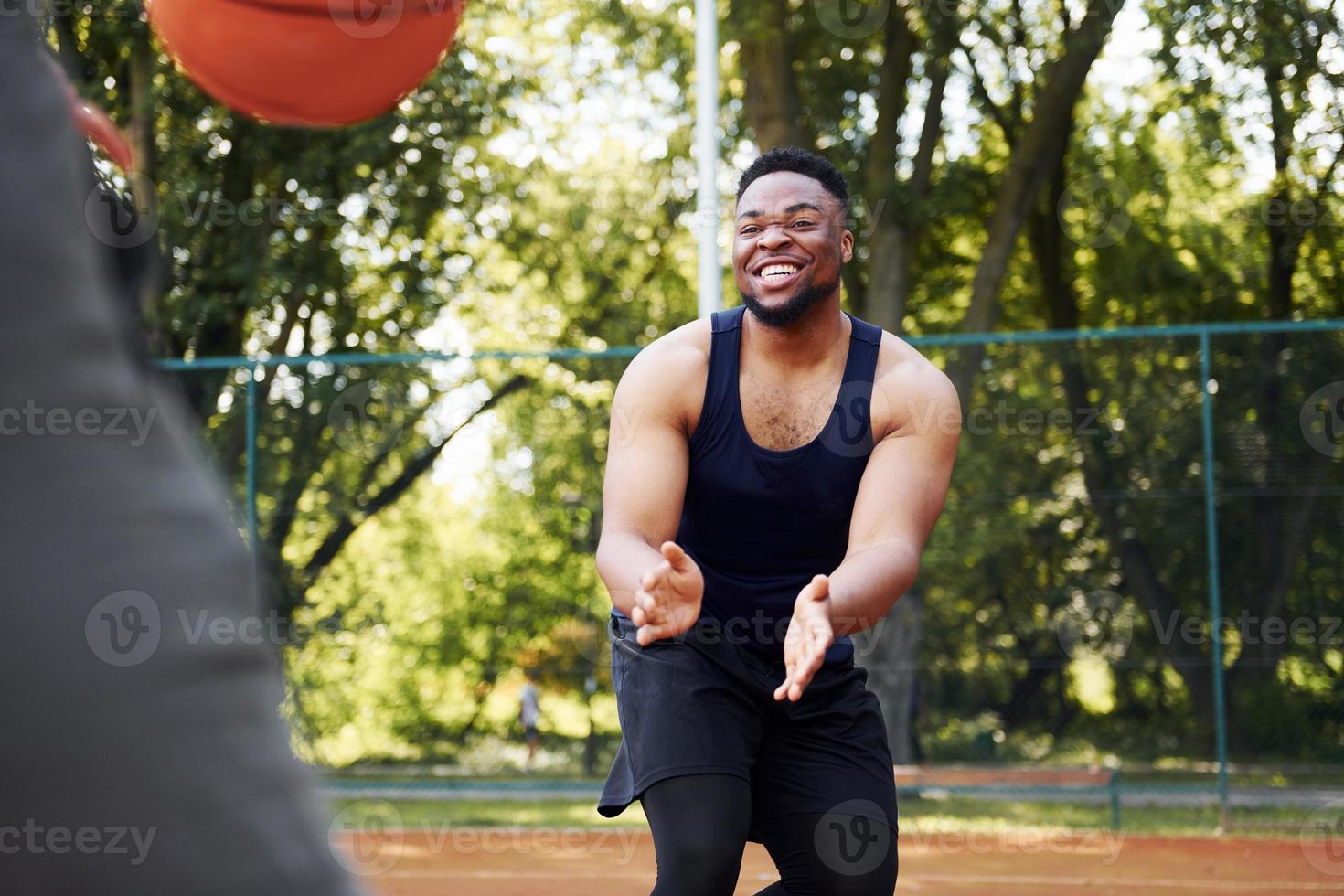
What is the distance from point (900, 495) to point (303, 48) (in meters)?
1.66

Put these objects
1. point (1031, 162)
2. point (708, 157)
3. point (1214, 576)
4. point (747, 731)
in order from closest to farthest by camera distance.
→ point (747, 731) < point (708, 157) < point (1214, 576) < point (1031, 162)

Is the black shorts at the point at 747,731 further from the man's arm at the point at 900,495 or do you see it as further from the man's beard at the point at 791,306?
the man's beard at the point at 791,306

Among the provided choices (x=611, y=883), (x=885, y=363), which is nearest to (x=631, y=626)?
(x=885, y=363)

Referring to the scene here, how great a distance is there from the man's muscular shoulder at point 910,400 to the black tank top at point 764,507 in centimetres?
3

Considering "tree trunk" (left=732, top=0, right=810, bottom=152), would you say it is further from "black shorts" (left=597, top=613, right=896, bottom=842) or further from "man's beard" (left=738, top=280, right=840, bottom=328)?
"black shorts" (left=597, top=613, right=896, bottom=842)

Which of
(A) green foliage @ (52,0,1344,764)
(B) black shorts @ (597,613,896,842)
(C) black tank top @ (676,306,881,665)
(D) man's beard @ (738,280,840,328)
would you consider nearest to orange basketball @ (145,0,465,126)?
(D) man's beard @ (738,280,840,328)

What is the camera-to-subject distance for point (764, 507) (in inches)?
127

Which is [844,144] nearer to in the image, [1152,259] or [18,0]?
[1152,259]

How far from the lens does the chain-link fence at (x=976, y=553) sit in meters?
9.26

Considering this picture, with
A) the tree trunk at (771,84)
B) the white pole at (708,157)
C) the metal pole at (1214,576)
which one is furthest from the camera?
the tree trunk at (771,84)

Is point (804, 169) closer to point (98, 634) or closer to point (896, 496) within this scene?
point (896, 496)

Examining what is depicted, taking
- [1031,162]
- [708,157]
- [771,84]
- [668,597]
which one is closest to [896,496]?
[668,597]

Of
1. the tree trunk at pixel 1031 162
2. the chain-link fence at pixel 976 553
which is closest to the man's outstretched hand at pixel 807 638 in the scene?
the chain-link fence at pixel 976 553

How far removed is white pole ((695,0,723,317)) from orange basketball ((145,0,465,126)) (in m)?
4.81
